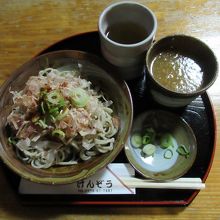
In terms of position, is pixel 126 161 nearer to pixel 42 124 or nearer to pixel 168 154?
pixel 168 154

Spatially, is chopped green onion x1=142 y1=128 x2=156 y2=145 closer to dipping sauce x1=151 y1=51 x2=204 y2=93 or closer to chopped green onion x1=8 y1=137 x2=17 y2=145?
dipping sauce x1=151 y1=51 x2=204 y2=93

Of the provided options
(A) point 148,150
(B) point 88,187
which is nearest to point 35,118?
(B) point 88,187

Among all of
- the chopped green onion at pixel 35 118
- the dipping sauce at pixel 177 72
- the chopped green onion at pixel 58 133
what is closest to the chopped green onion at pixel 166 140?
the dipping sauce at pixel 177 72

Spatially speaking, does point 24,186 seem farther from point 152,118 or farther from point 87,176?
point 152,118

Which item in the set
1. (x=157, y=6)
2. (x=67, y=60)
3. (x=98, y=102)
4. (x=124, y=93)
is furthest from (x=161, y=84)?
(x=157, y=6)

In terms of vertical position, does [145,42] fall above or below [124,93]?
above

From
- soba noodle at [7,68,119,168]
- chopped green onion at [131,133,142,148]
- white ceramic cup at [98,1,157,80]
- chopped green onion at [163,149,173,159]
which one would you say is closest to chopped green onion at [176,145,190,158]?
chopped green onion at [163,149,173,159]
